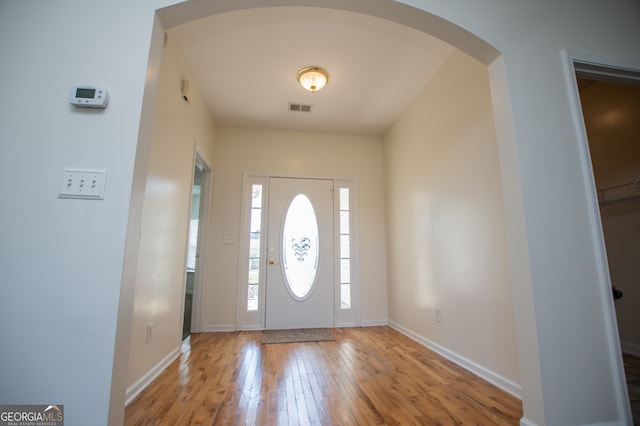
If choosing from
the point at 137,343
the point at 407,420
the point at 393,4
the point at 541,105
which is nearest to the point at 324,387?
the point at 407,420

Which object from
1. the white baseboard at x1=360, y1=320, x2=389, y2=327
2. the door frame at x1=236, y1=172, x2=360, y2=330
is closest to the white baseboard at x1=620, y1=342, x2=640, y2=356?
the white baseboard at x1=360, y1=320, x2=389, y2=327

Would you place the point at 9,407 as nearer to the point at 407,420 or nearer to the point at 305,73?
the point at 407,420

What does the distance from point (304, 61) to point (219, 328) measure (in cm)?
319

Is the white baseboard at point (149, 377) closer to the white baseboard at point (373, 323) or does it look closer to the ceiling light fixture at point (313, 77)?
the white baseboard at point (373, 323)

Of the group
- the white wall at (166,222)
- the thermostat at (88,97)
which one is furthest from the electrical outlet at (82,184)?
the white wall at (166,222)

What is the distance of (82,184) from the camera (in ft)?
3.48

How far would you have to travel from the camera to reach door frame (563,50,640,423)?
1298mm

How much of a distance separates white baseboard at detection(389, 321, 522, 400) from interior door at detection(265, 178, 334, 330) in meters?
1.25

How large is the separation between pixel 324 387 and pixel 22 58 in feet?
7.77

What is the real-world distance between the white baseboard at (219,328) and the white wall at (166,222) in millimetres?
817

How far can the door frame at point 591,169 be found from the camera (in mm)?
1298

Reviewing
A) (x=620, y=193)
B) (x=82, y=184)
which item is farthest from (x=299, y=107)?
(x=620, y=193)

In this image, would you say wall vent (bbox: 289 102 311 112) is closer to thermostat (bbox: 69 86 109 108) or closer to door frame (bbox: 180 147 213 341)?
door frame (bbox: 180 147 213 341)

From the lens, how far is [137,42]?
1.19 m
